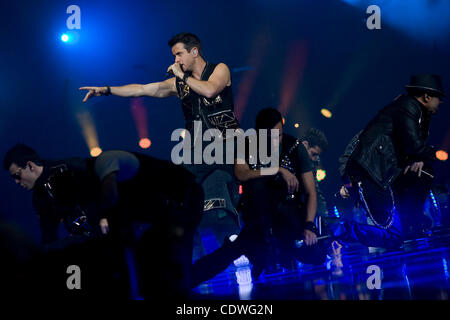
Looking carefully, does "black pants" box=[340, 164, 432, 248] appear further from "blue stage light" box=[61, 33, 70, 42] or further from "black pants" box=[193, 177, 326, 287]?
"blue stage light" box=[61, 33, 70, 42]

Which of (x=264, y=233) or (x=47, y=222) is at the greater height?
(x=47, y=222)

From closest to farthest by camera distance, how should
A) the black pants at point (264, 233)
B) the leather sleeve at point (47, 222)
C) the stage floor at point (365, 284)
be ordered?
the stage floor at point (365, 284), the black pants at point (264, 233), the leather sleeve at point (47, 222)

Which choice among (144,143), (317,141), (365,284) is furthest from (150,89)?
(144,143)

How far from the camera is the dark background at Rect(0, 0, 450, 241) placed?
7324mm

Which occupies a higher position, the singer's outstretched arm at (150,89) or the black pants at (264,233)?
the singer's outstretched arm at (150,89)

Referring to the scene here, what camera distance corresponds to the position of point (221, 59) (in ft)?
30.5

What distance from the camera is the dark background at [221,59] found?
24.0 feet

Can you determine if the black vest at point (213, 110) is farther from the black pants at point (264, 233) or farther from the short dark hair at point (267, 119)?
the black pants at point (264, 233)

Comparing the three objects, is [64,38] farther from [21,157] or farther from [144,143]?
[21,157]

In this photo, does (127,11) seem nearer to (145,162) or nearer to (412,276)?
(145,162)

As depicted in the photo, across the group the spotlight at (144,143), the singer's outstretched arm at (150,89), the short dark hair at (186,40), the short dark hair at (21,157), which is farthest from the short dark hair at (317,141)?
the short dark hair at (21,157)

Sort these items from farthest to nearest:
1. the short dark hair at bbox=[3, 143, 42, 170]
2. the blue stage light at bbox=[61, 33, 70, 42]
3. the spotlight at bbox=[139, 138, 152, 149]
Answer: the spotlight at bbox=[139, 138, 152, 149] → the blue stage light at bbox=[61, 33, 70, 42] → the short dark hair at bbox=[3, 143, 42, 170]

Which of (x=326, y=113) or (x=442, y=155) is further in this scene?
(x=326, y=113)

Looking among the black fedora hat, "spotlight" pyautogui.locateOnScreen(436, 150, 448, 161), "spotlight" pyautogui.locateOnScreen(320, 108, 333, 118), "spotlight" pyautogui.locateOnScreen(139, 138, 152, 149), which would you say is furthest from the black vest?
"spotlight" pyautogui.locateOnScreen(320, 108, 333, 118)
